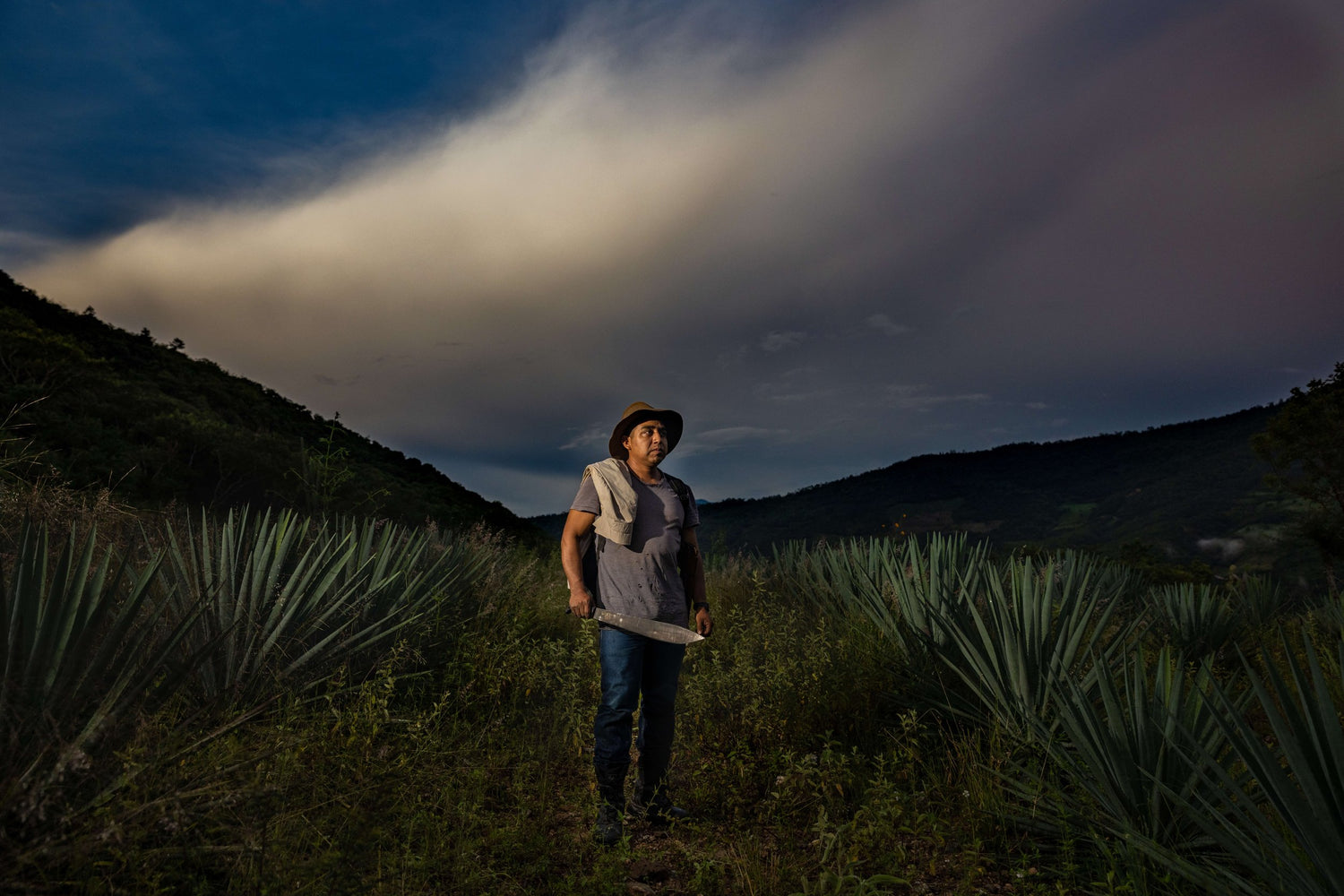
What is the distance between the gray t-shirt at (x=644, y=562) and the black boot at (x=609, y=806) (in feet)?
2.14

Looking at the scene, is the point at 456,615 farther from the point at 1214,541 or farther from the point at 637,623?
the point at 1214,541

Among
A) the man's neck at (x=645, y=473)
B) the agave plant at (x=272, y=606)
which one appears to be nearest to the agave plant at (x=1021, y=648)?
the man's neck at (x=645, y=473)

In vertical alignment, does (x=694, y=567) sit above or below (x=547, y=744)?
above

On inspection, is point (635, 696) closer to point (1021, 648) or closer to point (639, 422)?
point (639, 422)

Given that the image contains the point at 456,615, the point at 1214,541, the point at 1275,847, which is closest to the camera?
the point at 1275,847

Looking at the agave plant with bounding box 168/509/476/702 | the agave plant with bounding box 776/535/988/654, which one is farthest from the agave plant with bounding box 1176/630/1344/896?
the agave plant with bounding box 168/509/476/702

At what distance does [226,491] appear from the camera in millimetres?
10695

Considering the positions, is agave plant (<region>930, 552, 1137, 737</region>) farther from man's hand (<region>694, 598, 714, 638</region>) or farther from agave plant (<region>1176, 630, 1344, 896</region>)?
man's hand (<region>694, 598, 714, 638</region>)

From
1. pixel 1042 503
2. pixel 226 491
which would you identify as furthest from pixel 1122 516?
pixel 226 491

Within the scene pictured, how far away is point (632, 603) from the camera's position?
298 centimetres

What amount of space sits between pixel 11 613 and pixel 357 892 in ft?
4.02

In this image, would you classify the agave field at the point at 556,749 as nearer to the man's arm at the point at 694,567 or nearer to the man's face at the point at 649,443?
the man's arm at the point at 694,567

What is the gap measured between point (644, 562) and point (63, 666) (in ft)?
6.29

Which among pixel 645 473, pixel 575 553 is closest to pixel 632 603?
pixel 575 553
